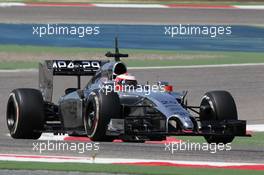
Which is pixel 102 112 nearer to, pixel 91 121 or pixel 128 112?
pixel 91 121

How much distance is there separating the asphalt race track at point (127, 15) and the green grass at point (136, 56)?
569 cm

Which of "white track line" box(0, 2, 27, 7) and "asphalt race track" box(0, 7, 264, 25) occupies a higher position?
"white track line" box(0, 2, 27, 7)

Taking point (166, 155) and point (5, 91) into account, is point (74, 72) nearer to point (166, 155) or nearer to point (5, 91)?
point (166, 155)

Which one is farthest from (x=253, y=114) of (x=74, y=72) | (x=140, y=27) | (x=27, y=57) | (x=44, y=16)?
(x=44, y=16)

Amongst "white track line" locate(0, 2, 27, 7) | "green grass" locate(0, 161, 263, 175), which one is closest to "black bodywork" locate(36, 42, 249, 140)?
"green grass" locate(0, 161, 263, 175)

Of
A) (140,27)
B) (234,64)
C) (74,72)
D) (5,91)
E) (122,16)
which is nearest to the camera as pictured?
(74,72)

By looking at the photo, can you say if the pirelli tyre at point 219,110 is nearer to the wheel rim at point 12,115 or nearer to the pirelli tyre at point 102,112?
the pirelli tyre at point 102,112

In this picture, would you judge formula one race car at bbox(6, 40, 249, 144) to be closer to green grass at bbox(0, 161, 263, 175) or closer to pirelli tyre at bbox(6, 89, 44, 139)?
pirelli tyre at bbox(6, 89, 44, 139)

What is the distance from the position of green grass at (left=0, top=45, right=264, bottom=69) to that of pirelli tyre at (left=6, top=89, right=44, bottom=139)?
33.1ft

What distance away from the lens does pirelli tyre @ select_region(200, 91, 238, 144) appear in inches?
643

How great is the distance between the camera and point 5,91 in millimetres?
22812

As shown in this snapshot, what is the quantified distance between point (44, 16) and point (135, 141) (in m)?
21.8

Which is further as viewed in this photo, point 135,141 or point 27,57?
point 27,57

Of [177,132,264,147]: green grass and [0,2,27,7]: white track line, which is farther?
[0,2,27,7]: white track line
